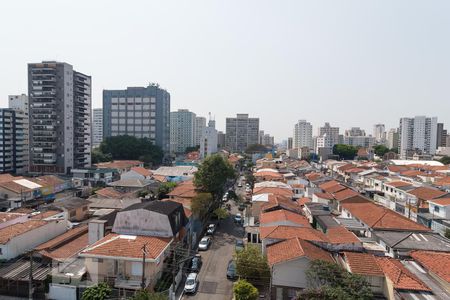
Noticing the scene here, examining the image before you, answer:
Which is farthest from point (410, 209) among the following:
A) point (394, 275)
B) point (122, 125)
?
point (122, 125)

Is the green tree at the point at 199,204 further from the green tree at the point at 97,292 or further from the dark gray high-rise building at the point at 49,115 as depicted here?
the dark gray high-rise building at the point at 49,115

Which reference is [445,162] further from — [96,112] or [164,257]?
[96,112]

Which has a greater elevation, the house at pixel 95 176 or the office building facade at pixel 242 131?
the office building facade at pixel 242 131

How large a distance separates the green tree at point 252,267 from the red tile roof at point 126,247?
5.16m

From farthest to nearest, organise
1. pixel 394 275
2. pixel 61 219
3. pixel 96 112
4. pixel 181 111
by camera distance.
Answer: pixel 96 112 < pixel 181 111 < pixel 61 219 < pixel 394 275

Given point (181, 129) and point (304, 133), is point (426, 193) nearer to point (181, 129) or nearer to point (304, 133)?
point (181, 129)

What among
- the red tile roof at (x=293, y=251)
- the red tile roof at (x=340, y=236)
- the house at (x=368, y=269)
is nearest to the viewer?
the house at (x=368, y=269)

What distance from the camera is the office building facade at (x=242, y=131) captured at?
6196 inches

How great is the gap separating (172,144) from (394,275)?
138158 mm

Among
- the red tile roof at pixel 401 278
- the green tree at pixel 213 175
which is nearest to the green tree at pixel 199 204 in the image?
the green tree at pixel 213 175

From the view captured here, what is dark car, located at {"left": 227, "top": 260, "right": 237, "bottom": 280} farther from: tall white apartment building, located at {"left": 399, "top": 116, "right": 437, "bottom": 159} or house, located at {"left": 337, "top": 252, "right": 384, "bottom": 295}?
tall white apartment building, located at {"left": 399, "top": 116, "right": 437, "bottom": 159}

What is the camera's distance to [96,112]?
17438 centimetres

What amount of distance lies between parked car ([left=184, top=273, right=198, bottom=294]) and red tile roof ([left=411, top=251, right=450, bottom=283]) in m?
14.1

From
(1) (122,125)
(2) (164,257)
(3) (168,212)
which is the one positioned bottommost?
(2) (164,257)
